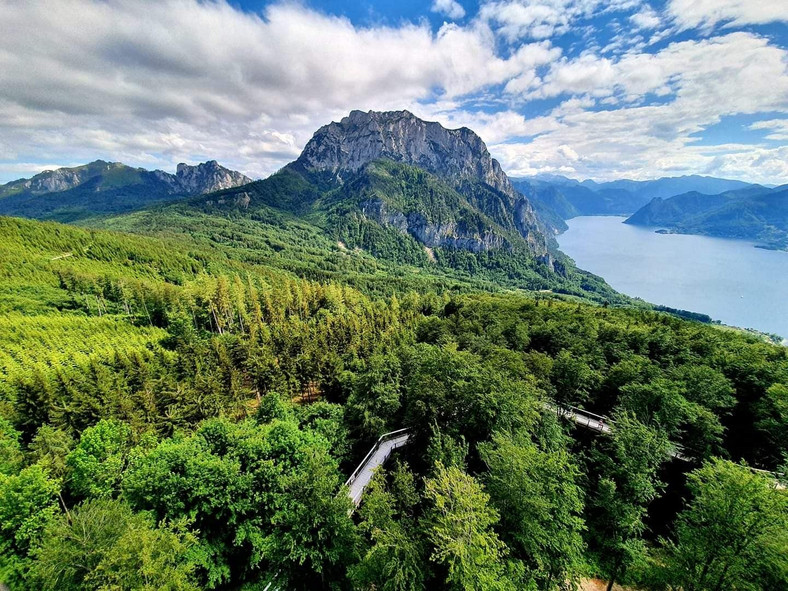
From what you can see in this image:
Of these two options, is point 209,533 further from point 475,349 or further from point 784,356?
point 784,356

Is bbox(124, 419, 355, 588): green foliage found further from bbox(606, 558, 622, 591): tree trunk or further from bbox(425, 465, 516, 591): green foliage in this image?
bbox(606, 558, 622, 591): tree trunk

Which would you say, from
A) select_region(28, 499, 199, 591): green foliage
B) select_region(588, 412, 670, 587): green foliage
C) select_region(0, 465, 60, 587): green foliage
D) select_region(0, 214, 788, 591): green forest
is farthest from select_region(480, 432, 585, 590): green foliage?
select_region(0, 465, 60, 587): green foliage

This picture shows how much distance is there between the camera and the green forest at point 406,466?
17.9m

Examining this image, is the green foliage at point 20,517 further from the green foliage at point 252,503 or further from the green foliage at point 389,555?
the green foliage at point 389,555

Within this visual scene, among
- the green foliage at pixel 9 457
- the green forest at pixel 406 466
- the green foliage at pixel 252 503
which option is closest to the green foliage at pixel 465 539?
the green forest at pixel 406 466

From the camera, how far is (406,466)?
24.0 meters

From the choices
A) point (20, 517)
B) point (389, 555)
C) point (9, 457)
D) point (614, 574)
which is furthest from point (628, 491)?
point (9, 457)

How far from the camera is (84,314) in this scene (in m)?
83.1

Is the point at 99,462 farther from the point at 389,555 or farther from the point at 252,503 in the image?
the point at 389,555

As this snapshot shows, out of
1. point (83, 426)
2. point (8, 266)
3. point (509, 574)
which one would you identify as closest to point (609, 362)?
point (509, 574)

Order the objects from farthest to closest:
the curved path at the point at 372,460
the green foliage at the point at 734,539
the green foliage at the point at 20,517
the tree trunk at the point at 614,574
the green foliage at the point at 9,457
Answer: the green foliage at the point at 9,457, the curved path at the point at 372,460, the green foliage at the point at 20,517, the tree trunk at the point at 614,574, the green foliage at the point at 734,539

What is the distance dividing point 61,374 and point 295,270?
526ft

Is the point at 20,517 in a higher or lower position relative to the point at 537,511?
lower

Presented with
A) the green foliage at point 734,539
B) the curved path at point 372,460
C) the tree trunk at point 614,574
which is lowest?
the tree trunk at point 614,574
